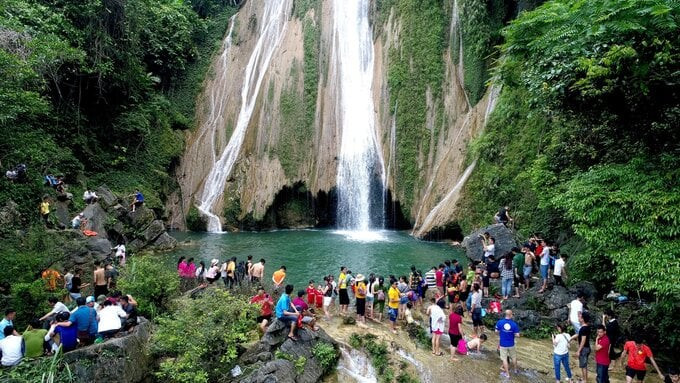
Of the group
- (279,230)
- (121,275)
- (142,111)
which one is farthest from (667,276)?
(142,111)

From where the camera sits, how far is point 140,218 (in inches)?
822

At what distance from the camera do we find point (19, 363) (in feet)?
24.0

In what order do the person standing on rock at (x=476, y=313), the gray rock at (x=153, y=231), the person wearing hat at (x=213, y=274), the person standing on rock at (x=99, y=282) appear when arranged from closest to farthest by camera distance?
the person standing on rock at (x=476, y=313)
the person standing on rock at (x=99, y=282)
the person wearing hat at (x=213, y=274)
the gray rock at (x=153, y=231)

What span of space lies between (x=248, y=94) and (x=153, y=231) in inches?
597

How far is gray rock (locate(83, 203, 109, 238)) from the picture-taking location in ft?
57.9

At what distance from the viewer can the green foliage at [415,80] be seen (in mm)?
25625

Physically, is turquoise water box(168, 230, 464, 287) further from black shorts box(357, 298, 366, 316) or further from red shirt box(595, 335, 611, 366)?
red shirt box(595, 335, 611, 366)

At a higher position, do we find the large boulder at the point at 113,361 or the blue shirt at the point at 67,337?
the blue shirt at the point at 67,337

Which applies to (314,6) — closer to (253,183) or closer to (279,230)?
(253,183)

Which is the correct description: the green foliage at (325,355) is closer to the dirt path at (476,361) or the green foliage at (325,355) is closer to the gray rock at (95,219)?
the dirt path at (476,361)

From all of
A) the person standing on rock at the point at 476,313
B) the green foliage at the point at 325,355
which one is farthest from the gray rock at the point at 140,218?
the person standing on rock at the point at 476,313

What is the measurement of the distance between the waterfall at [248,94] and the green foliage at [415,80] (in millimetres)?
10836

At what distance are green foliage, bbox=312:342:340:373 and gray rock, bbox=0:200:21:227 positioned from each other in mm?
12003

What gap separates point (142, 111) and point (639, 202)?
1090 inches
